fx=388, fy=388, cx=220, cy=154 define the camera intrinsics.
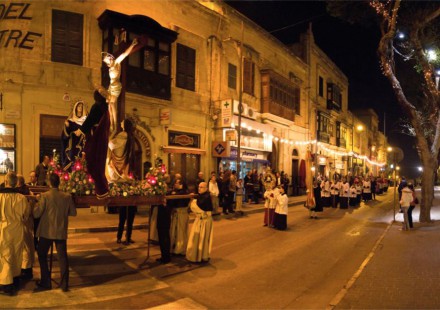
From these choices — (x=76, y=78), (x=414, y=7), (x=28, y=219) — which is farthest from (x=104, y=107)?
(x=414, y=7)

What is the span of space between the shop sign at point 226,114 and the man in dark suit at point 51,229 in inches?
565

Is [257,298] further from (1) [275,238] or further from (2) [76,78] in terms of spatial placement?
(2) [76,78]

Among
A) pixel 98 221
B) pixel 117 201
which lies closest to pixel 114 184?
pixel 117 201

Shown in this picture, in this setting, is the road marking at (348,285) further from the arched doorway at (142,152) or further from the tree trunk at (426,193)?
the arched doorway at (142,152)

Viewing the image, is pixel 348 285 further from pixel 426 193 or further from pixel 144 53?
pixel 144 53

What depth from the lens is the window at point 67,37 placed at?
48.5 ft

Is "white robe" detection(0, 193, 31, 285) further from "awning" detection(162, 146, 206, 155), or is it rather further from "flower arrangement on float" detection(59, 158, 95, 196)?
"awning" detection(162, 146, 206, 155)

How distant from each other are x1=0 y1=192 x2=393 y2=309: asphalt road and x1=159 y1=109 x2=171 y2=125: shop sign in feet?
21.8

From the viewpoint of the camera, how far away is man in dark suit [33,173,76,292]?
6.45 m

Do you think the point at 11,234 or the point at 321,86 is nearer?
the point at 11,234

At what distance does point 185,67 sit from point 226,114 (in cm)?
322

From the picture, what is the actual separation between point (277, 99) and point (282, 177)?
6.38m

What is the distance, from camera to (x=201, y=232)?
28.1ft

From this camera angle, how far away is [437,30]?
Result: 16062 millimetres
